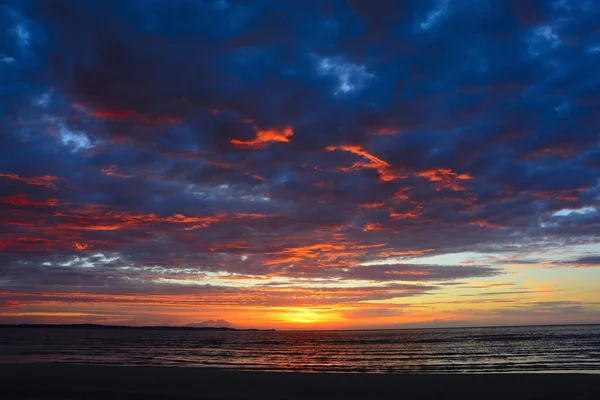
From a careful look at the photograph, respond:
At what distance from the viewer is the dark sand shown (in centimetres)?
2042

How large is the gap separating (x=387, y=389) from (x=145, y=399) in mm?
11851

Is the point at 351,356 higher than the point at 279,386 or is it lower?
lower

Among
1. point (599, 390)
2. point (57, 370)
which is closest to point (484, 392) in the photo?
point (599, 390)

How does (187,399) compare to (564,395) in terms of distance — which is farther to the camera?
(564,395)

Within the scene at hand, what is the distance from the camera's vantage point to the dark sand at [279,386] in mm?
20422

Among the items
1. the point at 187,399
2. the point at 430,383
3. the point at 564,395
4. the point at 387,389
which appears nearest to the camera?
the point at 187,399

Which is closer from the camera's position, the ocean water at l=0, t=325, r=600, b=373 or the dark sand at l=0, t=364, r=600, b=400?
the dark sand at l=0, t=364, r=600, b=400

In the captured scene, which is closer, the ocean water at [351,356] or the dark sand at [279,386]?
the dark sand at [279,386]

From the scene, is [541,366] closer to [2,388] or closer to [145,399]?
[145,399]

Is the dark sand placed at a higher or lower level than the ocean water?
higher

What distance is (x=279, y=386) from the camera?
23688mm

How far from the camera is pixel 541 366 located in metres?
40.0

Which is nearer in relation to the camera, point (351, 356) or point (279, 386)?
point (279, 386)

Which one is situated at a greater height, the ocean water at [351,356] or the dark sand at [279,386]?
the dark sand at [279,386]
